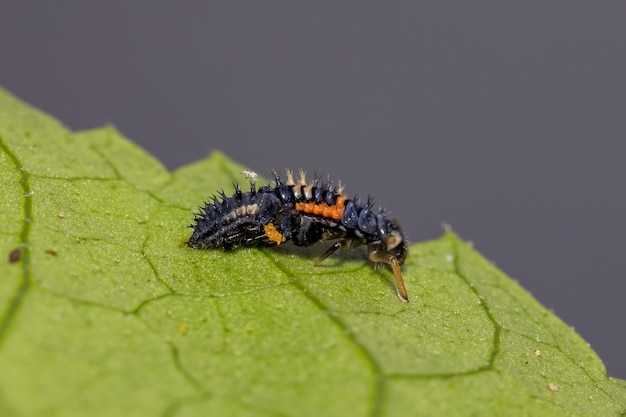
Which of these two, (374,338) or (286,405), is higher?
(374,338)

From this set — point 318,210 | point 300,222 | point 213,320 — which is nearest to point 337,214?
point 318,210

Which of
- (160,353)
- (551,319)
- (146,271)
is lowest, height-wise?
(160,353)

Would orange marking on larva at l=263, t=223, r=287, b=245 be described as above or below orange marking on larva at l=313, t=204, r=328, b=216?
below

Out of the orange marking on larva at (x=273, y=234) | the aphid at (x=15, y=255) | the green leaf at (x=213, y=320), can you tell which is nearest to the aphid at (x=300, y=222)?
the orange marking on larva at (x=273, y=234)

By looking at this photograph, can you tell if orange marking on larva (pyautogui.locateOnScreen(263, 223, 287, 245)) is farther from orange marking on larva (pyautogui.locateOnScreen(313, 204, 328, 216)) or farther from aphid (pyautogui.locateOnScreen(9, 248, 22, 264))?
aphid (pyautogui.locateOnScreen(9, 248, 22, 264))

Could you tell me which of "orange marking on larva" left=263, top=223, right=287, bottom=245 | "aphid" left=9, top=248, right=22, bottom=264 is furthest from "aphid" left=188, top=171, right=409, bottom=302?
"aphid" left=9, top=248, right=22, bottom=264

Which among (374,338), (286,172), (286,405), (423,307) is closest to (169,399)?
(286,405)

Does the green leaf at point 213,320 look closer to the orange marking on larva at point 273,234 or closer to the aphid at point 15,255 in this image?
the aphid at point 15,255

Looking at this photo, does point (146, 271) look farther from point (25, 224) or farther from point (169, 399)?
point (169, 399)
